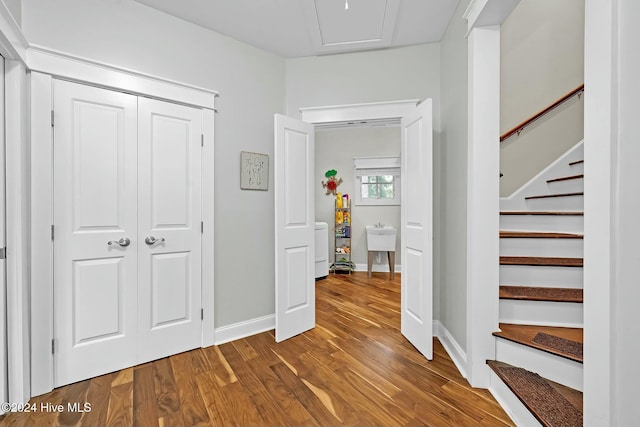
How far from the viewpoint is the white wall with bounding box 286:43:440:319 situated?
2789 mm

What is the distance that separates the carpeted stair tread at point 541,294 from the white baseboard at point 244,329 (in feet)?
6.82

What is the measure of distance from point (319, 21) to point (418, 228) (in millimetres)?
1968

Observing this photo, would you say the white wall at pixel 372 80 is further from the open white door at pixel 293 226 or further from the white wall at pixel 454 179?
the open white door at pixel 293 226

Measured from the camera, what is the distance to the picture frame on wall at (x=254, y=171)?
2756mm

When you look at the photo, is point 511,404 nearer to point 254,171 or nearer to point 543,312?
point 543,312

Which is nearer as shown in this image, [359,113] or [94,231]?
[94,231]

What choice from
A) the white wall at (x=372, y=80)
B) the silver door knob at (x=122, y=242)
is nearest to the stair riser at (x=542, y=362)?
the white wall at (x=372, y=80)

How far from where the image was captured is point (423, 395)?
71.4 inches

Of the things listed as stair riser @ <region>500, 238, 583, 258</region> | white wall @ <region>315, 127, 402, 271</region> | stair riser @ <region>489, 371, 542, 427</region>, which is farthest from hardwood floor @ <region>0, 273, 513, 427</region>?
white wall @ <region>315, 127, 402, 271</region>

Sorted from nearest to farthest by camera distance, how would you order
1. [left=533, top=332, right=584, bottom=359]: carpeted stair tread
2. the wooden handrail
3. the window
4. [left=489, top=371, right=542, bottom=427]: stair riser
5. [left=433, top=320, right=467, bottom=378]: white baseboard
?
[left=489, top=371, right=542, bottom=427]: stair riser < [left=533, top=332, right=584, bottom=359]: carpeted stair tread < [left=433, top=320, right=467, bottom=378]: white baseboard < the wooden handrail < the window

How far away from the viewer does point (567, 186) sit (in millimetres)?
2660

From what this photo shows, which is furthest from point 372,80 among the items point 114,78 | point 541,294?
point 541,294

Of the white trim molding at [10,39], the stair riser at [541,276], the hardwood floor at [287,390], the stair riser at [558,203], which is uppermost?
the white trim molding at [10,39]

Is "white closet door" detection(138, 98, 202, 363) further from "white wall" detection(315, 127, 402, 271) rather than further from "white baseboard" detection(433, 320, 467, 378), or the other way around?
"white wall" detection(315, 127, 402, 271)
